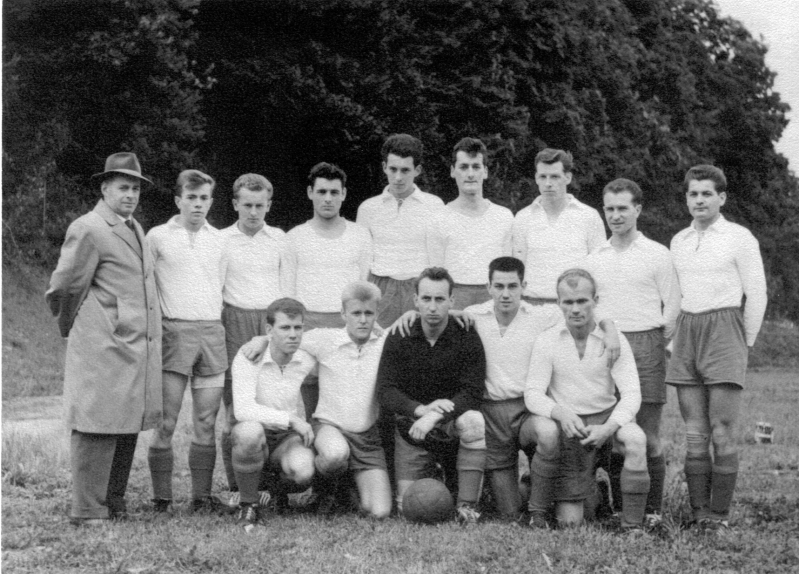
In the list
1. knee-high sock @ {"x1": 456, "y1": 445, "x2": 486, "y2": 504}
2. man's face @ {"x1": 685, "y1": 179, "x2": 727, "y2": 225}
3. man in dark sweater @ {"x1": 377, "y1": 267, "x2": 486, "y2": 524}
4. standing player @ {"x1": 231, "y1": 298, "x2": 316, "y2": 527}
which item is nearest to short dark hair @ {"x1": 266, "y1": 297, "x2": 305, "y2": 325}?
standing player @ {"x1": 231, "y1": 298, "x2": 316, "y2": 527}

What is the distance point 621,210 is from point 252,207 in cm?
228

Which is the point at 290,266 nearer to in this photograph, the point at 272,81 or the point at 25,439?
the point at 25,439

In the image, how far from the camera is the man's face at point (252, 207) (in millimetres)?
6270

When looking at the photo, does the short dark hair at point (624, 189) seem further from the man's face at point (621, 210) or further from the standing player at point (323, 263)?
the standing player at point (323, 263)

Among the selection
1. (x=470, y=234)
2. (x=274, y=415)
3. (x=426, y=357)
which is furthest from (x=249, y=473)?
(x=470, y=234)

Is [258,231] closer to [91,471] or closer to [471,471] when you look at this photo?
[91,471]

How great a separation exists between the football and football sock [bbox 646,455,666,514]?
3.94ft

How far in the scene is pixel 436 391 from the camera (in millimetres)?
5867

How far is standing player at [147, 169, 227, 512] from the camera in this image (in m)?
5.92

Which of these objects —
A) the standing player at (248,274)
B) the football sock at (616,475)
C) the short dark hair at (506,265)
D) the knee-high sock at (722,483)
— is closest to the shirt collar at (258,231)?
the standing player at (248,274)

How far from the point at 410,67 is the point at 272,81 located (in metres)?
1.87

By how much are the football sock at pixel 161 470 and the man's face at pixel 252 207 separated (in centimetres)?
148

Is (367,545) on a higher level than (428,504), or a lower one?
lower

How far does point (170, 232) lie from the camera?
6.06 meters
